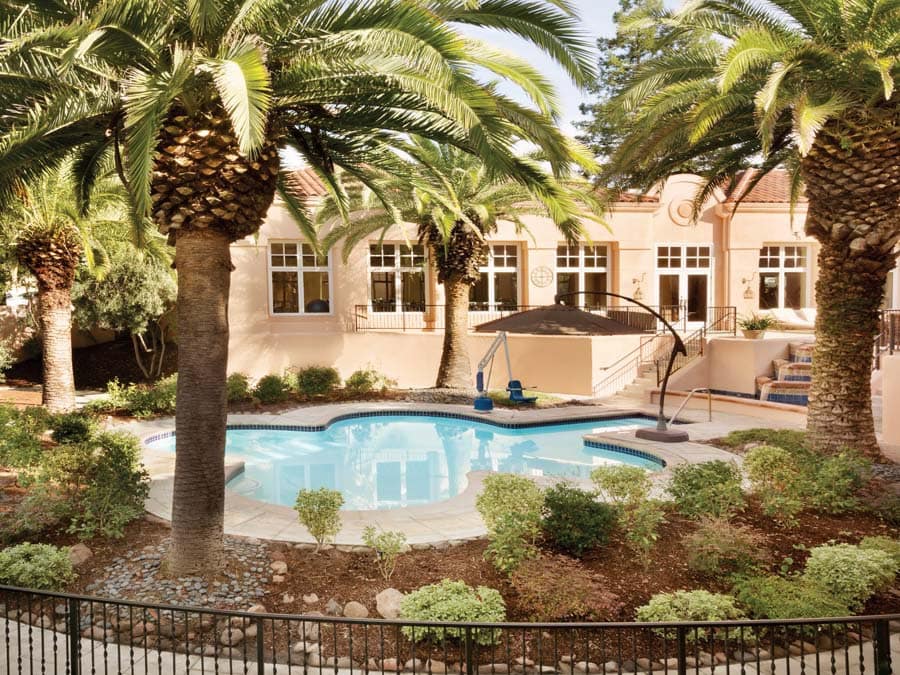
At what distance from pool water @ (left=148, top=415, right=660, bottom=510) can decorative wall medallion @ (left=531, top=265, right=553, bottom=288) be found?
8.63 metres

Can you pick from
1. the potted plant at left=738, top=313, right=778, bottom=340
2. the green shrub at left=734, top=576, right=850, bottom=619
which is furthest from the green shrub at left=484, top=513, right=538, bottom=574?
the potted plant at left=738, top=313, right=778, bottom=340

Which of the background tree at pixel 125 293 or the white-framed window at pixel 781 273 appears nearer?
the background tree at pixel 125 293

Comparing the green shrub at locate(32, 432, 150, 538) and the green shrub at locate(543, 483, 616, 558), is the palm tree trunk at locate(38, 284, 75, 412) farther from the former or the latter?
the green shrub at locate(543, 483, 616, 558)

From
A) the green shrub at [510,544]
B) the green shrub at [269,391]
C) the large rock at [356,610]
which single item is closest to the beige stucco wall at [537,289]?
the green shrub at [269,391]

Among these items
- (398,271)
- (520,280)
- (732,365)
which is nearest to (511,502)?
(732,365)

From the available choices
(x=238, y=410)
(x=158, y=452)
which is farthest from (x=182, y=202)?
(x=238, y=410)

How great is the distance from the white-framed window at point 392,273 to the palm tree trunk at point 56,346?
10.8 meters

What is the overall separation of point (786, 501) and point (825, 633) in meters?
2.50

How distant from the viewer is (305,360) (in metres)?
23.3

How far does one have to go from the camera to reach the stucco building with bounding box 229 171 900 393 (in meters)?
23.2

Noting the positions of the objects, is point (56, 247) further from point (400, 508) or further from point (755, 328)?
point (755, 328)

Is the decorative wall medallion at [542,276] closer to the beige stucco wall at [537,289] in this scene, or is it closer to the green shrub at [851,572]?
the beige stucco wall at [537,289]

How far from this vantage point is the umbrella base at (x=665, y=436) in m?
13.4

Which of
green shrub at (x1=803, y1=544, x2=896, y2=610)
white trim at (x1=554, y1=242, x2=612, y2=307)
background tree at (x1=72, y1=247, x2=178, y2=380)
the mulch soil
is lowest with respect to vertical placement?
green shrub at (x1=803, y1=544, x2=896, y2=610)
